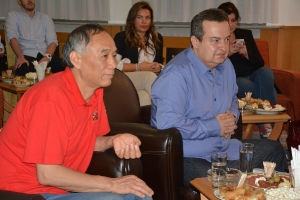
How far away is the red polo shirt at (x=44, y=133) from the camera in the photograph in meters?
1.84

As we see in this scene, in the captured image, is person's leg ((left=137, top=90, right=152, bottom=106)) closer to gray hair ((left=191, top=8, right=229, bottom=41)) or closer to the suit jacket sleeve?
the suit jacket sleeve

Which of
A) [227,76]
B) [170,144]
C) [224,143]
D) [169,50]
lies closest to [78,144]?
[170,144]

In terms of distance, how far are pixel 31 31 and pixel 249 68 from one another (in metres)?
2.73

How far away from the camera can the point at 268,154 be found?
2.78m

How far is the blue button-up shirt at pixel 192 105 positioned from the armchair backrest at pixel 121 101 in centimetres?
28

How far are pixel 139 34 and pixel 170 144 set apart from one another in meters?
2.62

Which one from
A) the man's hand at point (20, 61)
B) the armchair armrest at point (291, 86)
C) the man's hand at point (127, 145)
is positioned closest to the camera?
the man's hand at point (127, 145)

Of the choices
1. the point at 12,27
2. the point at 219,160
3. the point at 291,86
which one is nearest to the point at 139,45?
the point at 291,86

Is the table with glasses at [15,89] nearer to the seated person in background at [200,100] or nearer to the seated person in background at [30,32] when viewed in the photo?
the seated person in background at [30,32]

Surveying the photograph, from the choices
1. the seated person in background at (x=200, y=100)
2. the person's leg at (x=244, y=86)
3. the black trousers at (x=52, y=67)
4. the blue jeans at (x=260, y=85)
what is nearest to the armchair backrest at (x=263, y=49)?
the blue jeans at (x=260, y=85)

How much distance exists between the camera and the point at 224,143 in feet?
8.80

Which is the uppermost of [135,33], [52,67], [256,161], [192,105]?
[135,33]

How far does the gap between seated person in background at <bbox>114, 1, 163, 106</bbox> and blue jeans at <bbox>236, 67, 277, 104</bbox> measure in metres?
0.81

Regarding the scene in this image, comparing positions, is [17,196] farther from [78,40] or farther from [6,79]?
[6,79]
